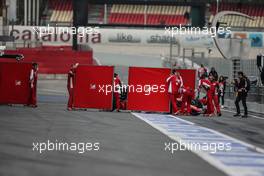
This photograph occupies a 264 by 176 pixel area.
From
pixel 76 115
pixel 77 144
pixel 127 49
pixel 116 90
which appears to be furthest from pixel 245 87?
pixel 127 49

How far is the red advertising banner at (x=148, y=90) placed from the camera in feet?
66.6

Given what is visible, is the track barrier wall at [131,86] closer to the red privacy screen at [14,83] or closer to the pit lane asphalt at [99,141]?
the pit lane asphalt at [99,141]

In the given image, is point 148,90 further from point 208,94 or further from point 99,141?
point 99,141

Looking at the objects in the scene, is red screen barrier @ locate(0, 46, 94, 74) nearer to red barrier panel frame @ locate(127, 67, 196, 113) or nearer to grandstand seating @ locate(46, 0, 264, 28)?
red barrier panel frame @ locate(127, 67, 196, 113)

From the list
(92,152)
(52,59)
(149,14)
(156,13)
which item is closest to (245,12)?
(156,13)

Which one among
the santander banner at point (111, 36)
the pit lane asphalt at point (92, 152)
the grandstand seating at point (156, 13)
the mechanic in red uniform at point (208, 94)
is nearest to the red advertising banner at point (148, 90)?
the mechanic in red uniform at point (208, 94)

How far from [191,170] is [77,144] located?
3.24 m

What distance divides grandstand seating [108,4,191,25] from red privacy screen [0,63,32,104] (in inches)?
1787

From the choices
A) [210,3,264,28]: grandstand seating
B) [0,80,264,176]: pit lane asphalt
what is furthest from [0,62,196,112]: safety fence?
[210,3,264,28]: grandstand seating

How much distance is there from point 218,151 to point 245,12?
57891 millimetres

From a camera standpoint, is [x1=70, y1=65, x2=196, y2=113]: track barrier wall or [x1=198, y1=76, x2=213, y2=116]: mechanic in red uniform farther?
[x1=70, y1=65, x2=196, y2=113]: track barrier wall

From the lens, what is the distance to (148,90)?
2048cm

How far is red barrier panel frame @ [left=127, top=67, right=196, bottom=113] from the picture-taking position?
20266mm

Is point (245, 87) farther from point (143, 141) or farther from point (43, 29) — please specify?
point (43, 29)
